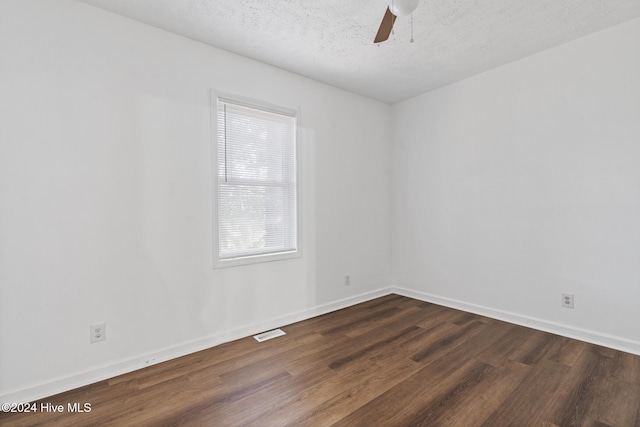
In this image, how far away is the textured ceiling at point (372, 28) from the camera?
217 cm

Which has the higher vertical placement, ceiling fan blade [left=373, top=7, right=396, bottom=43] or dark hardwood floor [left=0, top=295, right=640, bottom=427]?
ceiling fan blade [left=373, top=7, right=396, bottom=43]

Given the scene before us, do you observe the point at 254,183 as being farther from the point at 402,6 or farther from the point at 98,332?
the point at 402,6

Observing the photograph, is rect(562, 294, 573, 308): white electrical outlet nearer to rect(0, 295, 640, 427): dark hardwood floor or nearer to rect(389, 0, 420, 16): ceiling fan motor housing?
rect(0, 295, 640, 427): dark hardwood floor

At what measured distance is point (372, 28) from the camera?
243cm

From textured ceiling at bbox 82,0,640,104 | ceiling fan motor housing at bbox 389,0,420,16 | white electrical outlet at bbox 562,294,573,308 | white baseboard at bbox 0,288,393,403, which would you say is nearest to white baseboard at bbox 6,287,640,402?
white baseboard at bbox 0,288,393,403

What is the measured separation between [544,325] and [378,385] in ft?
6.48

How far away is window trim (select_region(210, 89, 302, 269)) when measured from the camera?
8.77 ft

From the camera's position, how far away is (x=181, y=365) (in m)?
2.33

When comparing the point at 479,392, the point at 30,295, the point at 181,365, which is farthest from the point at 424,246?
the point at 30,295

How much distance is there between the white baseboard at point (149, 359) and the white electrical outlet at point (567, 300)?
2.27 m

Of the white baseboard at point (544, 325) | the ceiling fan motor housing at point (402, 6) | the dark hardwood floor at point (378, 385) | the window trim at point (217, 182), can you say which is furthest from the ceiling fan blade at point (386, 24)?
the white baseboard at point (544, 325)

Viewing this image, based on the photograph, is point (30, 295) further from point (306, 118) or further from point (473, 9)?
point (473, 9)

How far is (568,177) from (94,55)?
4036 millimetres

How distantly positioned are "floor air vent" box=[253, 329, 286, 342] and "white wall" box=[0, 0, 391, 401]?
10 cm
